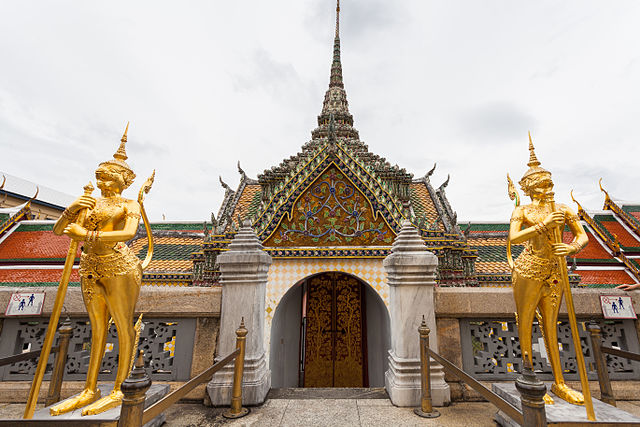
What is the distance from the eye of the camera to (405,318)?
4184 mm

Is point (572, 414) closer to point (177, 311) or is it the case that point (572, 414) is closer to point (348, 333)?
point (177, 311)

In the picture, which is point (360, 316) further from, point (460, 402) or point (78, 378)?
point (78, 378)

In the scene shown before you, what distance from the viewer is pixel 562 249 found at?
295 cm

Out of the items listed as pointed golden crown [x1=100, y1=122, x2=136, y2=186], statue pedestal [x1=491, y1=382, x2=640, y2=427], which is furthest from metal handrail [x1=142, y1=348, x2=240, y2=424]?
statue pedestal [x1=491, y1=382, x2=640, y2=427]

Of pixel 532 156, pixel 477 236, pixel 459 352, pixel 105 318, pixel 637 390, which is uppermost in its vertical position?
pixel 477 236

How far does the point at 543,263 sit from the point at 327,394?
3314mm

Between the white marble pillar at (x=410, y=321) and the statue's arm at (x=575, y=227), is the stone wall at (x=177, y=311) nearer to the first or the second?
the white marble pillar at (x=410, y=321)

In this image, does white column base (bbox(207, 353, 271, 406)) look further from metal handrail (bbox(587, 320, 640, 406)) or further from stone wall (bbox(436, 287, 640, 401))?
metal handrail (bbox(587, 320, 640, 406))

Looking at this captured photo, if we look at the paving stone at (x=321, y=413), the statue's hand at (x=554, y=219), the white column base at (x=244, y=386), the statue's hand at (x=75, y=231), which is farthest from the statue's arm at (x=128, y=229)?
the statue's hand at (x=554, y=219)

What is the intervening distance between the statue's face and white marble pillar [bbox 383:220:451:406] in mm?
3622

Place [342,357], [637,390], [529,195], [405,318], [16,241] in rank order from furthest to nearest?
1. [16,241]
2. [342,357]
3. [405,318]
4. [637,390]
5. [529,195]

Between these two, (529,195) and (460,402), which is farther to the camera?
(460,402)

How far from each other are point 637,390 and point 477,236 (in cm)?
966

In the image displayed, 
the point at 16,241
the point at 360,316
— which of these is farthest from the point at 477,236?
the point at 16,241
